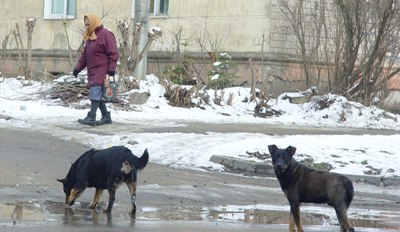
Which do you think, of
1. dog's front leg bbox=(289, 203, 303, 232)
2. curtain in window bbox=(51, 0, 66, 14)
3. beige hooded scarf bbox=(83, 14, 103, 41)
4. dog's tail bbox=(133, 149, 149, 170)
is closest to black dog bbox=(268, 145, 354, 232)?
dog's front leg bbox=(289, 203, 303, 232)

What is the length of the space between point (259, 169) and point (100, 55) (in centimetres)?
442

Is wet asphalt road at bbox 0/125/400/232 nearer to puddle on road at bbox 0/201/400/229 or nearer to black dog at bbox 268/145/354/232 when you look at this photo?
puddle on road at bbox 0/201/400/229

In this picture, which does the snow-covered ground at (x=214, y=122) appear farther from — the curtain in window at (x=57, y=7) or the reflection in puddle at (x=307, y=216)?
the curtain in window at (x=57, y=7)

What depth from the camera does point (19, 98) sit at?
69.7 ft

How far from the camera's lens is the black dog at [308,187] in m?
9.26

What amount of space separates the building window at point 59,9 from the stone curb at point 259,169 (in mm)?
16203

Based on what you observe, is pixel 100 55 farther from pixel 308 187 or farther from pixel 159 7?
pixel 159 7

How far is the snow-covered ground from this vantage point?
15.3 metres

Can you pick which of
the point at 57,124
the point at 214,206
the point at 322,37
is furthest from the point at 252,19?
the point at 214,206

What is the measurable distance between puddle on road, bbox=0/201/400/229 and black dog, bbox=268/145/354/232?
739 millimetres

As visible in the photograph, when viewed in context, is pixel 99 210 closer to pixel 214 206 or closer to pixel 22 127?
pixel 214 206

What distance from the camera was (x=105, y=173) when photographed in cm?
1014

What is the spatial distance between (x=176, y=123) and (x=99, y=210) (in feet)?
28.4

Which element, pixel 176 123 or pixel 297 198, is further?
pixel 176 123
